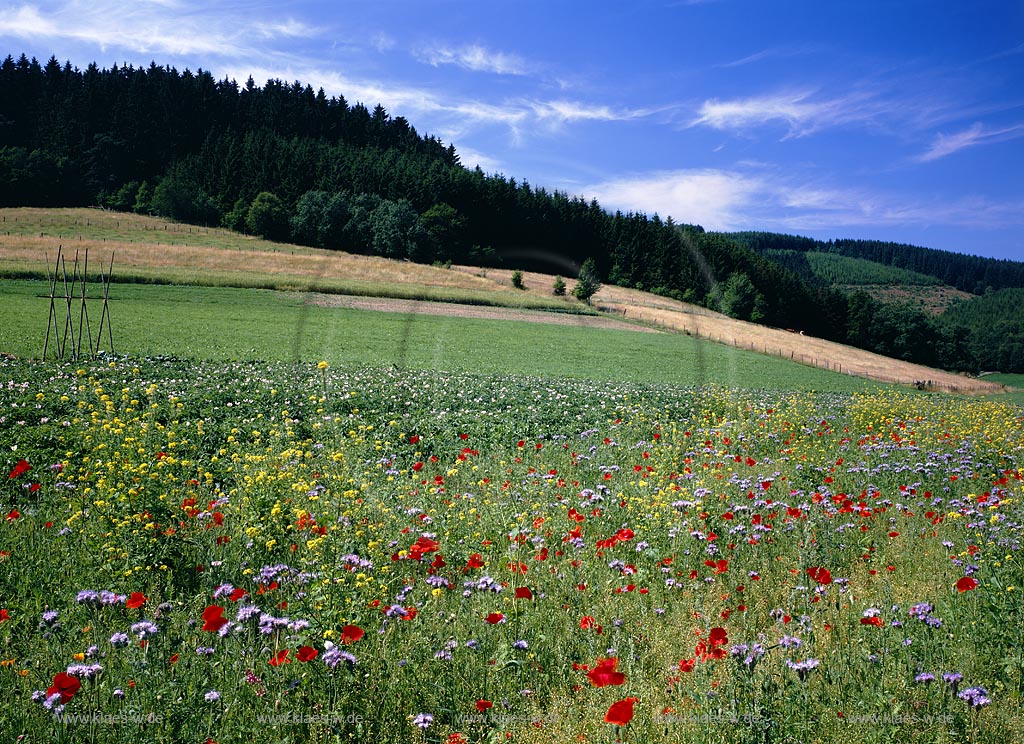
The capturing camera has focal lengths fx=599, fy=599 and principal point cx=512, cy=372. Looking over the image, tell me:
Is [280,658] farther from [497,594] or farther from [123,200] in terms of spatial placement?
[123,200]

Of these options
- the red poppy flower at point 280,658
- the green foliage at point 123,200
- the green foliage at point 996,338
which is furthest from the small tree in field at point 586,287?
the green foliage at point 996,338

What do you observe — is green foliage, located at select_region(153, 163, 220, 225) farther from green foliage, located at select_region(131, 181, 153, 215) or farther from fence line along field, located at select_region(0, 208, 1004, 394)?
fence line along field, located at select_region(0, 208, 1004, 394)

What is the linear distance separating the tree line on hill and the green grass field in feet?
152

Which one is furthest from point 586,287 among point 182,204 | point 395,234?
point 182,204

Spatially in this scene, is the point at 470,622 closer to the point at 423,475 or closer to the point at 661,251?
the point at 423,475

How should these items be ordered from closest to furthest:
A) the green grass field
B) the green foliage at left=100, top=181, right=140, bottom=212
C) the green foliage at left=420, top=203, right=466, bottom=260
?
the green grass field, the green foliage at left=420, top=203, right=466, bottom=260, the green foliage at left=100, top=181, right=140, bottom=212

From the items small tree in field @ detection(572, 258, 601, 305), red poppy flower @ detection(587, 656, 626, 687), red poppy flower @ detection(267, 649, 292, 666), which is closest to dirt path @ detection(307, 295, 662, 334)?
small tree in field @ detection(572, 258, 601, 305)

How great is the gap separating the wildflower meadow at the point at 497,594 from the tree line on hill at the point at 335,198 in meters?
84.4

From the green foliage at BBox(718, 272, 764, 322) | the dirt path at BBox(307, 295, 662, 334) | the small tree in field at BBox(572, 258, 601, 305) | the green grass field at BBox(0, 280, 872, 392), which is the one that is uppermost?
the green foliage at BBox(718, 272, 764, 322)

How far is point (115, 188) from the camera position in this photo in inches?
4343

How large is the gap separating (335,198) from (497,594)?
9690 cm

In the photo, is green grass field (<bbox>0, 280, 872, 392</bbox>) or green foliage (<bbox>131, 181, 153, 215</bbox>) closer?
green grass field (<bbox>0, 280, 872, 392</bbox>)

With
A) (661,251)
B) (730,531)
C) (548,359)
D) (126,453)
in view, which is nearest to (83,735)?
(730,531)

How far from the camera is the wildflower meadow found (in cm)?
351
